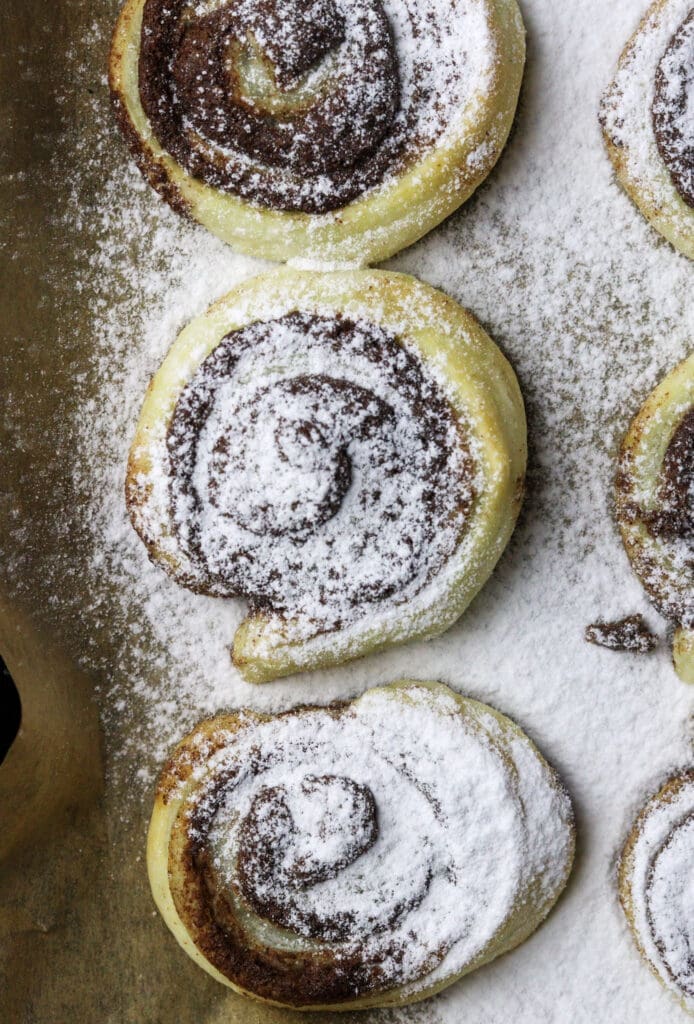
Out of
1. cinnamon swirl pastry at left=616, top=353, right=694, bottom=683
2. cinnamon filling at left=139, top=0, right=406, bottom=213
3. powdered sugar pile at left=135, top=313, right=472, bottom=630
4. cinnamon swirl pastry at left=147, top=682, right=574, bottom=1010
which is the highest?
cinnamon filling at left=139, top=0, right=406, bottom=213

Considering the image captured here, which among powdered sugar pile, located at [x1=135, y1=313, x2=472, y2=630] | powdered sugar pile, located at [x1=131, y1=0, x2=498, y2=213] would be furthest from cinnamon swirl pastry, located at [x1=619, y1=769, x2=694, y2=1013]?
powdered sugar pile, located at [x1=131, y1=0, x2=498, y2=213]

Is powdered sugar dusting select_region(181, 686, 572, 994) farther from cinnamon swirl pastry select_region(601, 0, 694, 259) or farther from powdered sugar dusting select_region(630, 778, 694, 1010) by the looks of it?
cinnamon swirl pastry select_region(601, 0, 694, 259)

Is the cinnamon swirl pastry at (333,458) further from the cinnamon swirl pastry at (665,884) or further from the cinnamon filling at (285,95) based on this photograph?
the cinnamon swirl pastry at (665,884)

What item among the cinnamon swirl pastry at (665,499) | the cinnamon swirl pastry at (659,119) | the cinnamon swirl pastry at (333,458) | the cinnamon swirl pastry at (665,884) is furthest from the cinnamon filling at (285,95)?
the cinnamon swirl pastry at (665,884)

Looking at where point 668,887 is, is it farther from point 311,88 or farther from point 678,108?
point 311,88

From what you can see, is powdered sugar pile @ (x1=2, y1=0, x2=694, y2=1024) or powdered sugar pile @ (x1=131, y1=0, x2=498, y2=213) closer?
powdered sugar pile @ (x1=131, y1=0, x2=498, y2=213)

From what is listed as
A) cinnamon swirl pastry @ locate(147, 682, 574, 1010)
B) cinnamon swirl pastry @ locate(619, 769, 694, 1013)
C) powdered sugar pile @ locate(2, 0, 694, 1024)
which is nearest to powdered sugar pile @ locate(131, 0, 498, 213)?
powdered sugar pile @ locate(2, 0, 694, 1024)

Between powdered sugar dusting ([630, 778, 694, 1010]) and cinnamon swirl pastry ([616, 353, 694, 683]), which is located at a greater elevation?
cinnamon swirl pastry ([616, 353, 694, 683])
